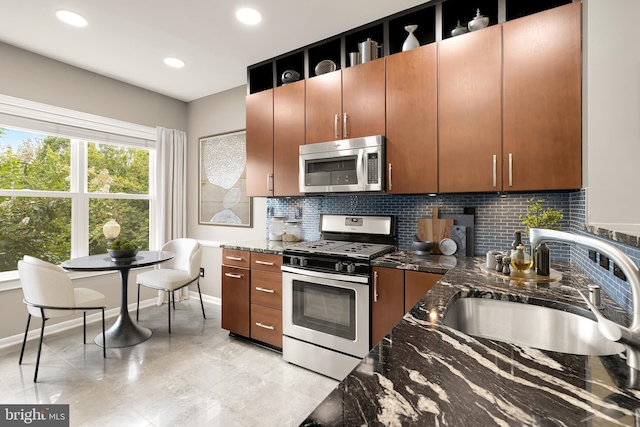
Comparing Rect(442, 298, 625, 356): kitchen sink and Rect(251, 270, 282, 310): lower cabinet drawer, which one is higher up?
Rect(442, 298, 625, 356): kitchen sink

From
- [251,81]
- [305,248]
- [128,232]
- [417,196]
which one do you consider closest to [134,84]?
[251,81]

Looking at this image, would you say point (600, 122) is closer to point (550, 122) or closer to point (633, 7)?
point (550, 122)

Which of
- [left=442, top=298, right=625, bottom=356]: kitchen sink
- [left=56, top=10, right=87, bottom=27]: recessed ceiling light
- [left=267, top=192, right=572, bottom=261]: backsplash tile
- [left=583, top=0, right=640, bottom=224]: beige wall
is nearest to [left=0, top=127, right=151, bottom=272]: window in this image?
[left=56, top=10, right=87, bottom=27]: recessed ceiling light

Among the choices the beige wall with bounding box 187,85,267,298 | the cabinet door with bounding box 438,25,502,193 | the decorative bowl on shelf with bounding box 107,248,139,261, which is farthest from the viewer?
the beige wall with bounding box 187,85,267,298

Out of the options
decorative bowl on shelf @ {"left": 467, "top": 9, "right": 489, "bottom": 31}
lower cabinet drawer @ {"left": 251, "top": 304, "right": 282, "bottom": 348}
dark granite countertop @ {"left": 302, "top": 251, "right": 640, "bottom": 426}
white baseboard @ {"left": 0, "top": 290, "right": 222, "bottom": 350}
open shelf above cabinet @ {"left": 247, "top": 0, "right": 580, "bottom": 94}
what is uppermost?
open shelf above cabinet @ {"left": 247, "top": 0, "right": 580, "bottom": 94}

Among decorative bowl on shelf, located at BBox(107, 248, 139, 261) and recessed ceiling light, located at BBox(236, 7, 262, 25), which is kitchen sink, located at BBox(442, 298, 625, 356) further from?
decorative bowl on shelf, located at BBox(107, 248, 139, 261)

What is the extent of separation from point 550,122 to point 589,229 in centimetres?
74

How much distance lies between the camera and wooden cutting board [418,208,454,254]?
233cm

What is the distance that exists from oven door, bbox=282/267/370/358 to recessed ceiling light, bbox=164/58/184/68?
7.57ft

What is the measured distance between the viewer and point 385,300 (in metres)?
2.03

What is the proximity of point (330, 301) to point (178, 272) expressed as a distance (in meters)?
1.90

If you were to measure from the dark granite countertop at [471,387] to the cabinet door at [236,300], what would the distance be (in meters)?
2.15

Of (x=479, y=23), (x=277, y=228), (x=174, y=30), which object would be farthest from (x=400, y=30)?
(x=277, y=228)

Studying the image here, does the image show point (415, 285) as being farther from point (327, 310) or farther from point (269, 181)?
point (269, 181)
